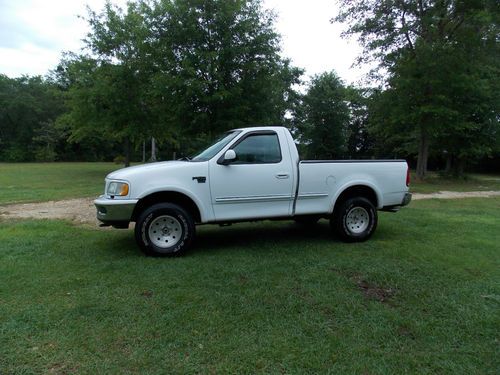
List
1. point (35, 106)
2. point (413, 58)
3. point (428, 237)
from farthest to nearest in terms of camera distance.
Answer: point (35, 106)
point (413, 58)
point (428, 237)

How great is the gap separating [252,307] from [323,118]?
40944 mm

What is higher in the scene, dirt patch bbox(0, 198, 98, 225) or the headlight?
the headlight

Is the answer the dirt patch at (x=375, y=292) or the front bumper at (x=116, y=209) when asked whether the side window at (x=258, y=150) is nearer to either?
the front bumper at (x=116, y=209)

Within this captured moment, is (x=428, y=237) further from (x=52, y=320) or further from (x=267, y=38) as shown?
(x=267, y=38)

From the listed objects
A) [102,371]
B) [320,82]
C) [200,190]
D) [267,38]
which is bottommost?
[102,371]

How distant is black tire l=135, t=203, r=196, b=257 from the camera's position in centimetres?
564

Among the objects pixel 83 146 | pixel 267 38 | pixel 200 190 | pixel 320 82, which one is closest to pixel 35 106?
pixel 83 146

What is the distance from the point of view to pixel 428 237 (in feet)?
23.6

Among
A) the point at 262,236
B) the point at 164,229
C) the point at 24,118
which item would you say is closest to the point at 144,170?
the point at 164,229

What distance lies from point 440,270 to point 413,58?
1615cm

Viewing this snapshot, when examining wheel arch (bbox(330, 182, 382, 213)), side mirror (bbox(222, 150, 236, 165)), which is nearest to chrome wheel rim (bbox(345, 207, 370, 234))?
wheel arch (bbox(330, 182, 382, 213))

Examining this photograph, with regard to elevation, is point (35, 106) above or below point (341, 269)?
above

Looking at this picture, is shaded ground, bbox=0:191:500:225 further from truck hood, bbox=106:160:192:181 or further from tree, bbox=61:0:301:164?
tree, bbox=61:0:301:164

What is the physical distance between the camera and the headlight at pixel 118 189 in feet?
18.2
